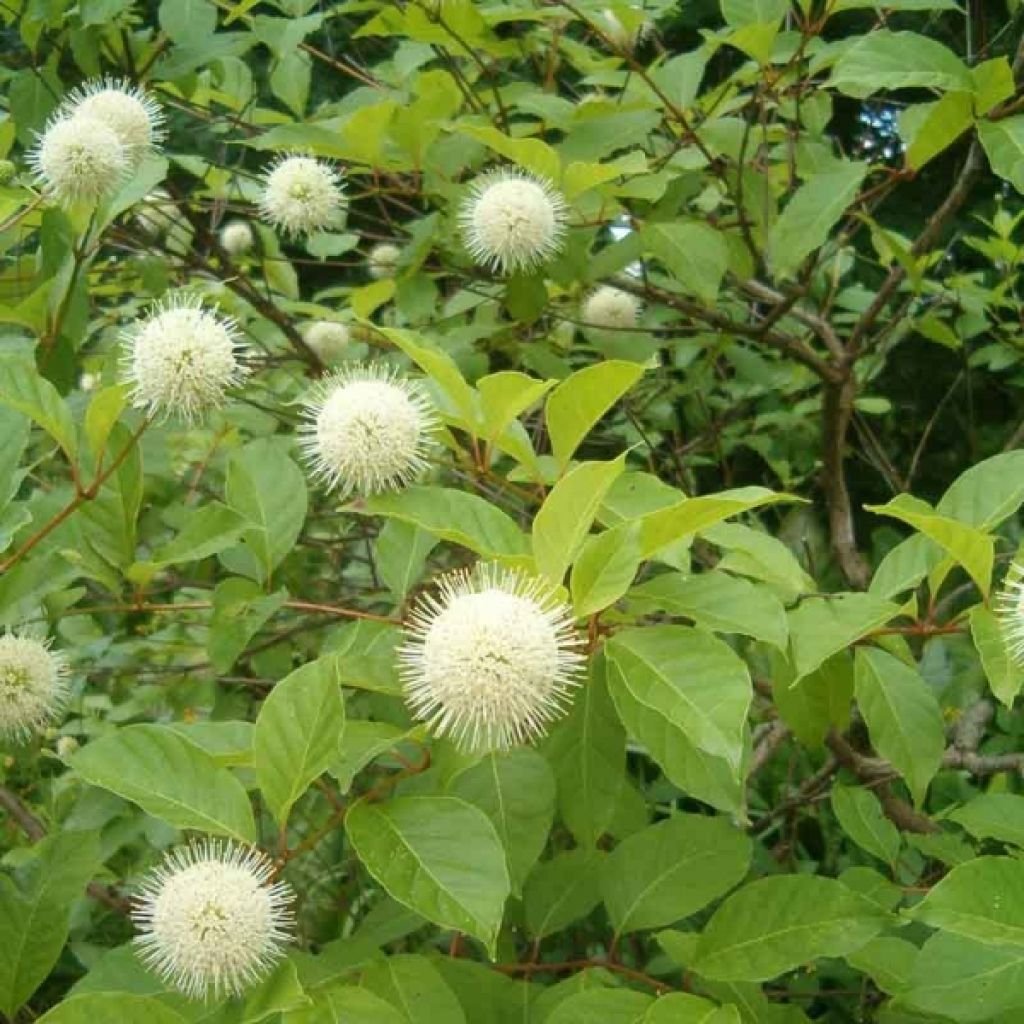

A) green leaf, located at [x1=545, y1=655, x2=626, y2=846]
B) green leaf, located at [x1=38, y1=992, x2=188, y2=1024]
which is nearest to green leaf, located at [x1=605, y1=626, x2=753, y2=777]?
green leaf, located at [x1=545, y1=655, x2=626, y2=846]

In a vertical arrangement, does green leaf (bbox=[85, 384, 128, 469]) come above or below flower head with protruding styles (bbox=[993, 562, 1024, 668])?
above

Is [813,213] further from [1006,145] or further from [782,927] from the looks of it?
[782,927]

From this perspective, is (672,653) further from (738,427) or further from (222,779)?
(738,427)

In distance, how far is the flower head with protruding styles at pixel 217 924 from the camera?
2.73 ft

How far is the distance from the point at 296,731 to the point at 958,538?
44 cm

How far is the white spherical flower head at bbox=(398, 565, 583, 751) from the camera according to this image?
817 millimetres

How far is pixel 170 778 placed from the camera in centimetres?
82

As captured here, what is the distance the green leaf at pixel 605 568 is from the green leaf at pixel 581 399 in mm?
135

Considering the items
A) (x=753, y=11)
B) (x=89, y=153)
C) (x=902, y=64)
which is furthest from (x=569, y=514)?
(x=753, y=11)

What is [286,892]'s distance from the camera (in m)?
0.90

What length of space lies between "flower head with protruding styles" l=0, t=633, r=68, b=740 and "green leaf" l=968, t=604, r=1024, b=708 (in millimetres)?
847

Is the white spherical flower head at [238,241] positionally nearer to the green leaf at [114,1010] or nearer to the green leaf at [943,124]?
the green leaf at [943,124]

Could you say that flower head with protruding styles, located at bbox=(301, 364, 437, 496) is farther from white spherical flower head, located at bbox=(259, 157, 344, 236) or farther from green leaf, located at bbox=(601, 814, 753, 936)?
white spherical flower head, located at bbox=(259, 157, 344, 236)

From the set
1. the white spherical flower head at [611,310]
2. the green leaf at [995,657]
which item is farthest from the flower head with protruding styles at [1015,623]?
the white spherical flower head at [611,310]
